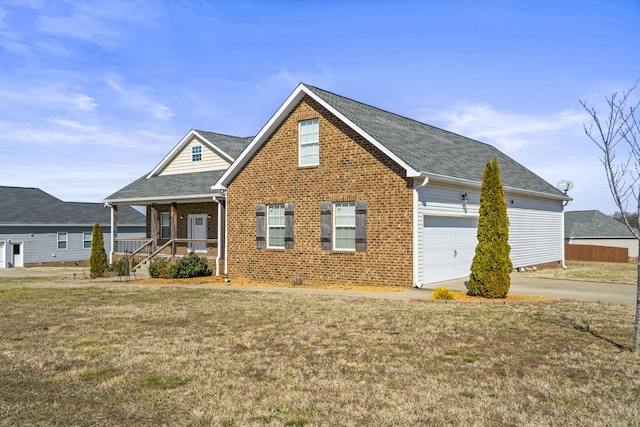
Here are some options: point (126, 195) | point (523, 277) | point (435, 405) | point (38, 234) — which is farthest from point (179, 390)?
point (38, 234)

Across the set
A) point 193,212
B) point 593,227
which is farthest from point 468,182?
point 593,227

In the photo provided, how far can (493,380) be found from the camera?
7.08m

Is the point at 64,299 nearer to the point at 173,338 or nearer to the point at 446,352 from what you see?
the point at 173,338

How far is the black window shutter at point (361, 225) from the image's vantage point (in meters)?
18.5

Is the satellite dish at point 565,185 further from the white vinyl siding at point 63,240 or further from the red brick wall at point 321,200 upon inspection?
the white vinyl siding at point 63,240

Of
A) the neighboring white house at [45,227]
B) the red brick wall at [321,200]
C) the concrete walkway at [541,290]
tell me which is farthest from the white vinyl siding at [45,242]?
the red brick wall at [321,200]

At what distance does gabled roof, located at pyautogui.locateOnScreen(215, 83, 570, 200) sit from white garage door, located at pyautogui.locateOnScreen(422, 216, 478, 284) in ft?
5.29

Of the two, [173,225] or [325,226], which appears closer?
[325,226]

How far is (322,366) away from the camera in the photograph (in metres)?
7.83

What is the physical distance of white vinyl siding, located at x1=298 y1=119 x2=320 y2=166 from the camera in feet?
65.6

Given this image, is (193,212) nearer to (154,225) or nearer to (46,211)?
(154,225)

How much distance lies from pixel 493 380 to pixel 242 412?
3.18m

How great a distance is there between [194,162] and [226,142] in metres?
1.99

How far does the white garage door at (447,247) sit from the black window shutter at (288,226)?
4.93 m
